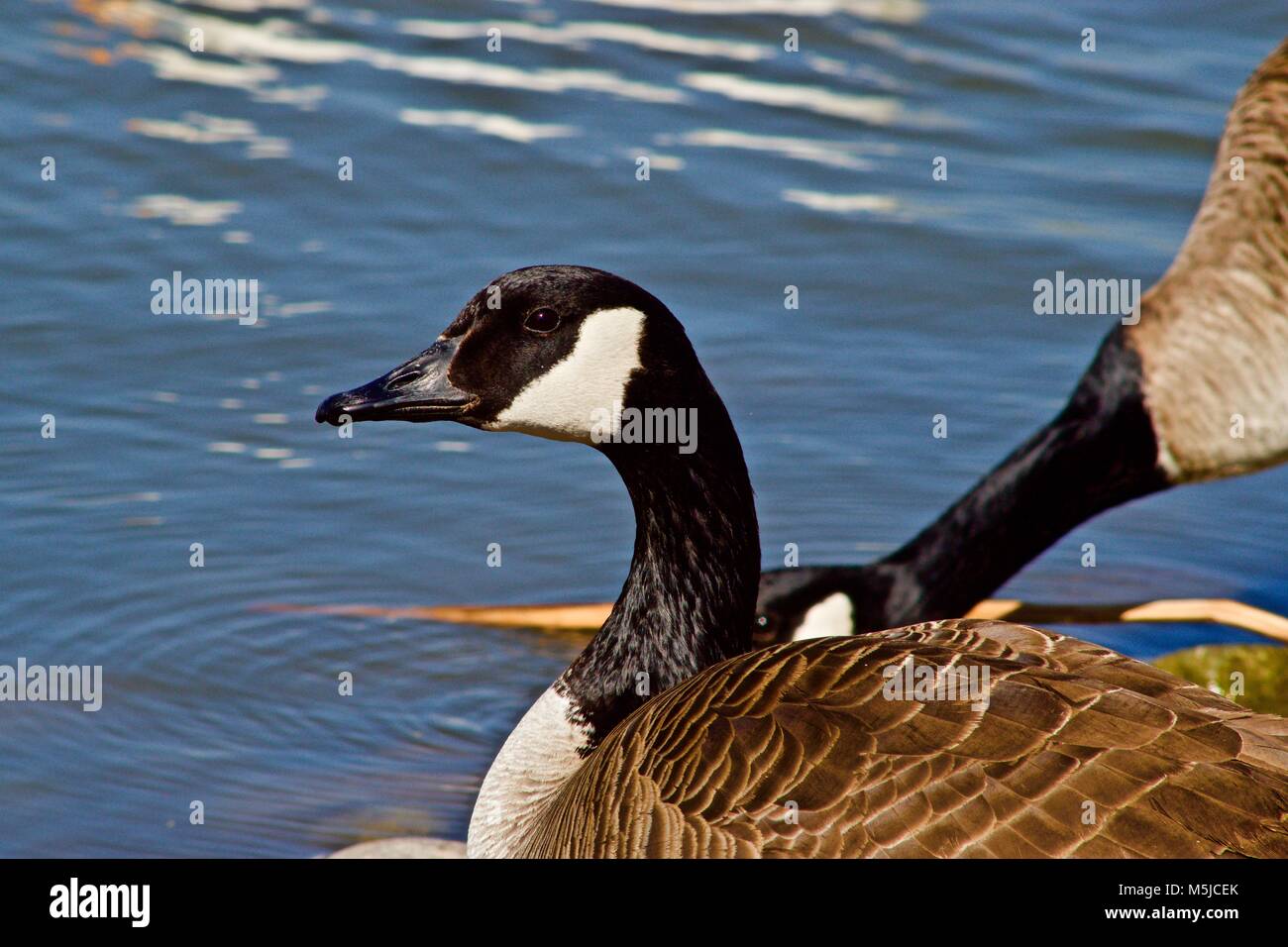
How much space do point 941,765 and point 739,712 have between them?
1.72 feet

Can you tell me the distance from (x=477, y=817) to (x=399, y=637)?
6.82 feet

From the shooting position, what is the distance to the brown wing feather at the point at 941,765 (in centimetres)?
353

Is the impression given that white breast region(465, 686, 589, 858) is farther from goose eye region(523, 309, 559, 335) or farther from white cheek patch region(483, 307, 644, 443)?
goose eye region(523, 309, 559, 335)

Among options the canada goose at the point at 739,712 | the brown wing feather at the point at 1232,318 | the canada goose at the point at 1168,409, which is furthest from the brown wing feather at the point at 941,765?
the brown wing feather at the point at 1232,318

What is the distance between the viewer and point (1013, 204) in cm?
1077

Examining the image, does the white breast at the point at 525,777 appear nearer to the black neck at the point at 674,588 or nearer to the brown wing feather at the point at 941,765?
the black neck at the point at 674,588

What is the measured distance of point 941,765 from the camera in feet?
12.1

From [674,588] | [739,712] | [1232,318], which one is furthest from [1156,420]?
[739,712]

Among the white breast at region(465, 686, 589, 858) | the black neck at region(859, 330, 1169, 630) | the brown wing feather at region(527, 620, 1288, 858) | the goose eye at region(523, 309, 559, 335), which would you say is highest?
the goose eye at region(523, 309, 559, 335)

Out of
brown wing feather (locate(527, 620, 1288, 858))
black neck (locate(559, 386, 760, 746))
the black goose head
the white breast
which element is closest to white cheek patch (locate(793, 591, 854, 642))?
black neck (locate(559, 386, 760, 746))

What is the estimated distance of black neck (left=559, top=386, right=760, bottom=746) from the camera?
467 cm

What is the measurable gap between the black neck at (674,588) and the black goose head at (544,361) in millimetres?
179
